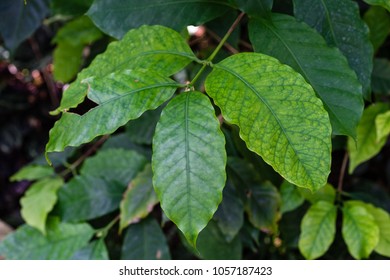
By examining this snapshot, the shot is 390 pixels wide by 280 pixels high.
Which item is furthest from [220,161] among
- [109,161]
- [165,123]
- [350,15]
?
[109,161]

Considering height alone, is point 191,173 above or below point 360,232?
above

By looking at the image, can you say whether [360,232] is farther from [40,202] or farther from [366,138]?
[40,202]

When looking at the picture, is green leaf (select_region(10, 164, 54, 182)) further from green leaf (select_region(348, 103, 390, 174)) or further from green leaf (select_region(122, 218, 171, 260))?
green leaf (select_region(348, 103, 390, 174))

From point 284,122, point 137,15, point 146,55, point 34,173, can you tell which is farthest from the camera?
point 34,173

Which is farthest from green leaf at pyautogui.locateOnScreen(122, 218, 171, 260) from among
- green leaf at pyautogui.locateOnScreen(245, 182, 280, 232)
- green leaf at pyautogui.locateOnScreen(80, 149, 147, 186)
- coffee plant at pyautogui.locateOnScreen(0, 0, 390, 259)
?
green leaf at pyautogui.locateOnScreen(245, 182, 280, 232)

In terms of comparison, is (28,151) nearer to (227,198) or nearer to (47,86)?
(47,86)

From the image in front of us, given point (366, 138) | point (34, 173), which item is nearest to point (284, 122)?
point (366, 138)
